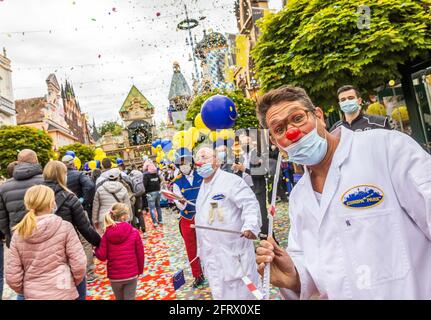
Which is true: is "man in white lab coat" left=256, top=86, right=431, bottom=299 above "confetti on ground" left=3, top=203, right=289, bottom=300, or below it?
above

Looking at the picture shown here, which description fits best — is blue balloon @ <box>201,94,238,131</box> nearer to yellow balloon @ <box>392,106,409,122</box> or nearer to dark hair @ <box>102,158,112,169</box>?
dark hair @ <box>102,158,112,169</box>

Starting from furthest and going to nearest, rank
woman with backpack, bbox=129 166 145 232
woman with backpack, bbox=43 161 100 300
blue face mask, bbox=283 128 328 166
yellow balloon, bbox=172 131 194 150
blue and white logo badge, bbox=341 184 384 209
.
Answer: woman with backpack, bbox=129 166 145 232 < yellow balloon, bbox=172 131 194 150 < woman with backpack, bbox=43 161 100 300 < blue face mask, bbox=283 128 328 166 < blue and white logo badge, bbox=341 184 384 209

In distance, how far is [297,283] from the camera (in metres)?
1.69

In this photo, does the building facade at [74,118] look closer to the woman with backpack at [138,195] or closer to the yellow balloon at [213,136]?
the woman with backpack at [138,195]

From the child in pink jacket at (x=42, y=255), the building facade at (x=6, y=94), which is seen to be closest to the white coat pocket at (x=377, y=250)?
the child in pink jacket at (x=42, y=255)

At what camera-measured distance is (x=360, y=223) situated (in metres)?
1.51

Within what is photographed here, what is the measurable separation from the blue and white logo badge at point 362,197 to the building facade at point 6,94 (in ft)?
146

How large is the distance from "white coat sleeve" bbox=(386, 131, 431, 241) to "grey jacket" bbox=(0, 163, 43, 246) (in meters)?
4.52

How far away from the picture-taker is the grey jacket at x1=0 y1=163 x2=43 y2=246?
4.56 metres

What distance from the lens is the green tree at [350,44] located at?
17.9ft

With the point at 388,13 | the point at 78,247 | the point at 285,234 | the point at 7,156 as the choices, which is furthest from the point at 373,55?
the point at 7,156

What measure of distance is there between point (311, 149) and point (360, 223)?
0.44 meters

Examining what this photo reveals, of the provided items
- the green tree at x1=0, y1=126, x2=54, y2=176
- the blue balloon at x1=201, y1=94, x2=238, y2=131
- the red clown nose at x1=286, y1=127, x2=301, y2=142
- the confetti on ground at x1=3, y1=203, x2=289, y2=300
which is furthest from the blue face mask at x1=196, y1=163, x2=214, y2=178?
the green tree at x1=0, y1=126, x2=54, y2=176
